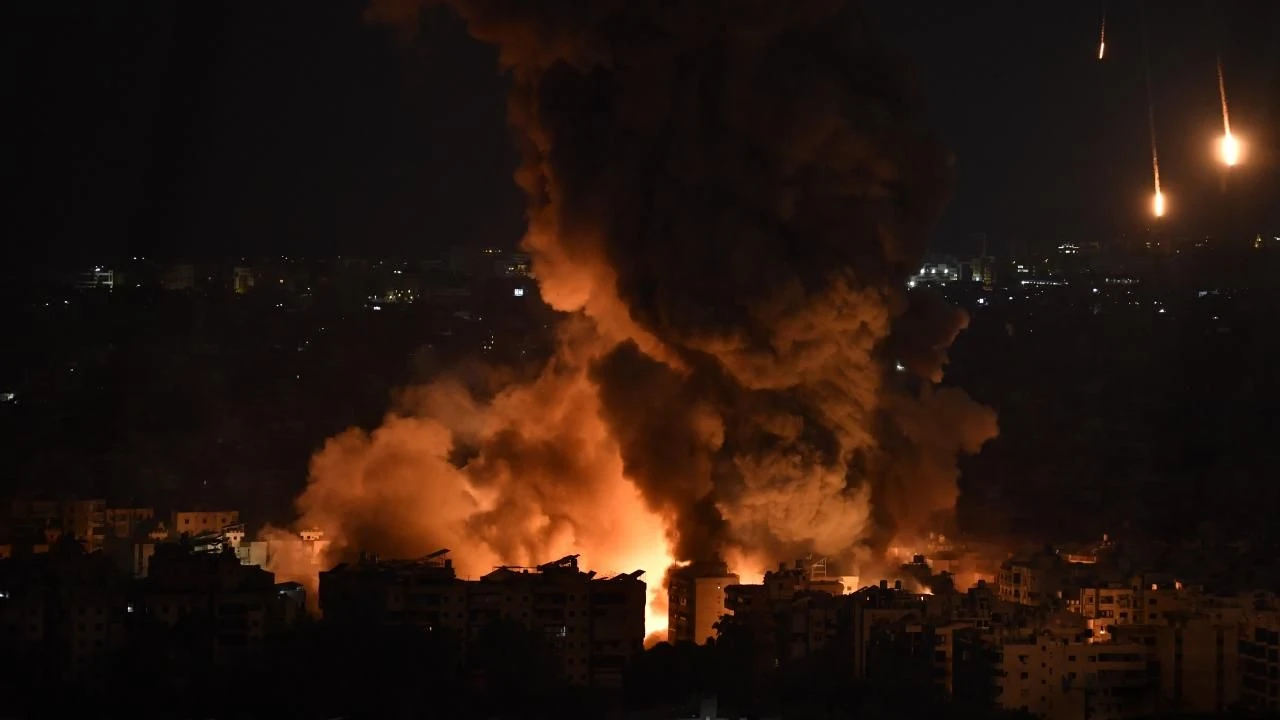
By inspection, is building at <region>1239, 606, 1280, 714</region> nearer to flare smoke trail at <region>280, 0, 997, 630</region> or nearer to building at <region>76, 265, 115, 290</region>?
flare smoke trail at <region>280, 0, 997, 630</region>

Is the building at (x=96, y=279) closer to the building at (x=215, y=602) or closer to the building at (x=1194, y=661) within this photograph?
the building at (x=215, y=602)

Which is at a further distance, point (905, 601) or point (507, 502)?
point (507, 502)

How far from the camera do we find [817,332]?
2209 cm

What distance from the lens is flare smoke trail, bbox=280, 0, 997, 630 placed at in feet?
72.3

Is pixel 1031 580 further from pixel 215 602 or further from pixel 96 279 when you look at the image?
pixel 96 279

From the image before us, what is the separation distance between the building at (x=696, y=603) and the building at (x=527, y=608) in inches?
21.4

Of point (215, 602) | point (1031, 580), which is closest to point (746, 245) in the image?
point (1031, 580)

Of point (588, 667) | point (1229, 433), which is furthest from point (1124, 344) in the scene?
point (588, 667)

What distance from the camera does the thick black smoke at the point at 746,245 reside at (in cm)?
2200

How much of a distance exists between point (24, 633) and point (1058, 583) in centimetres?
868

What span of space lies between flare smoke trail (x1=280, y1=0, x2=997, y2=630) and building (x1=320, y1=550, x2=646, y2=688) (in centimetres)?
123

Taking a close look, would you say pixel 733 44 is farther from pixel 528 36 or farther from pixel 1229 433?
pixel 1229 433

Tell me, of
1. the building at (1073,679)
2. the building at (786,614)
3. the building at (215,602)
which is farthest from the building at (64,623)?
the building at (1073,679)

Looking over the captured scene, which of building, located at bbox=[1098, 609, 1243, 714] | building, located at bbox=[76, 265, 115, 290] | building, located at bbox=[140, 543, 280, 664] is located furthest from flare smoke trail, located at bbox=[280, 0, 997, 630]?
building, located at bbox=[76, 265, 115, 290]
